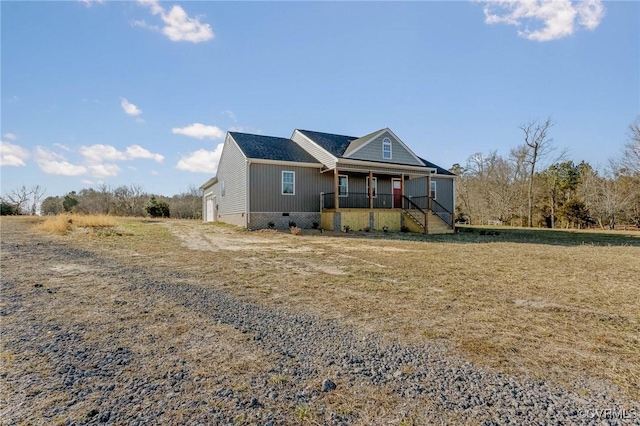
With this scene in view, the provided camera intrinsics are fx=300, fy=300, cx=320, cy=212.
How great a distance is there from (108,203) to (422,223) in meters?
37.4

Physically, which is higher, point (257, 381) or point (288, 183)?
point (288, 183)

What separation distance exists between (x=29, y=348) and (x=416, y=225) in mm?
17202

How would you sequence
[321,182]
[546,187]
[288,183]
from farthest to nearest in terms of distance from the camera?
[546,187] → [321,182] → [288,183]

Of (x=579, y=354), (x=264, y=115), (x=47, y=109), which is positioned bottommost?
(x=579, y=354)

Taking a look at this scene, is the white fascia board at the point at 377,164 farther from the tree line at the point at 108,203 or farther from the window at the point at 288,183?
the tree line at the point at 108,203

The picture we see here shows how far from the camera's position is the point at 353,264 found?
23.4 ft

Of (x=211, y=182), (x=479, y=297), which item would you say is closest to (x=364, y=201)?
(x=211, y=182)

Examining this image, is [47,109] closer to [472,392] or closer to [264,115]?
[264,115]

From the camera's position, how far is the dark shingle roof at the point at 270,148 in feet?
57.1

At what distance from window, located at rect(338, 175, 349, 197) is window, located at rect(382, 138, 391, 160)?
2808mm

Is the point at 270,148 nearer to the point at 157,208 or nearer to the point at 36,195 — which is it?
the point at 157,208

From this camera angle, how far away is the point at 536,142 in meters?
30.3

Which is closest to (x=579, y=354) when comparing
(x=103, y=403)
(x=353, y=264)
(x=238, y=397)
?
(x=238, y=397)

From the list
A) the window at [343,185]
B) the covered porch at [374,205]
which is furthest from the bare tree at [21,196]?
the covered porch at [374,205]
